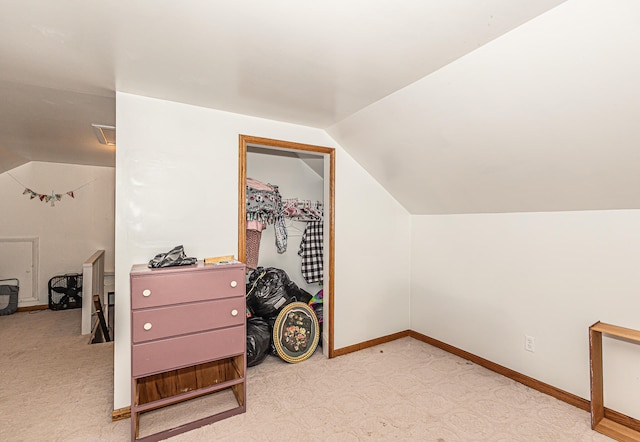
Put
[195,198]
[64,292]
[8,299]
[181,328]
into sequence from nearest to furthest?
[181,328] → [195,198] → [8,299] → [64,292]

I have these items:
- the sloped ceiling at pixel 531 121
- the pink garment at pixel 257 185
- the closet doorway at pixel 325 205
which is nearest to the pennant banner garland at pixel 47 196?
the closet doorway at pixel 325 205

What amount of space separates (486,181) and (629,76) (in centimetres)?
115

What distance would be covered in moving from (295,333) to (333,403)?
841 millimetres

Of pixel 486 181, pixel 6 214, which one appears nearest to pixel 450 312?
pixel 486 181

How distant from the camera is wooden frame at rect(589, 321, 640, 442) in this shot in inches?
75.7

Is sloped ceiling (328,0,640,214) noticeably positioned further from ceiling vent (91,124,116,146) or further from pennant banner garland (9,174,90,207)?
pennant banner garland (9,174,90,207)

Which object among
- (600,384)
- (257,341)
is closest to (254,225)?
(257,341)

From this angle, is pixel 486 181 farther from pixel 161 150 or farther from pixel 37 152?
pixel 37 152

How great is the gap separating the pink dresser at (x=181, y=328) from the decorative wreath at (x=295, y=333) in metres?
0.63

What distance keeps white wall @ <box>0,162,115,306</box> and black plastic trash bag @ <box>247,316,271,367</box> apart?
11.8 ft

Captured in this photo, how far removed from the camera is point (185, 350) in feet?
6.77

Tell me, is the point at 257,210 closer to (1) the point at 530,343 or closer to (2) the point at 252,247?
(2) the point at 252,247

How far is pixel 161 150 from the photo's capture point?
2.35m

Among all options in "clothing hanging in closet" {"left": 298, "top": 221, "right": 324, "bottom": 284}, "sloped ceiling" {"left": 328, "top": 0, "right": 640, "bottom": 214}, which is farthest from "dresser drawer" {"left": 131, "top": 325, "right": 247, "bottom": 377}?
"sloped ceiling" {"left": 328, "top": 0, "right": 640, "bottom": 214}
